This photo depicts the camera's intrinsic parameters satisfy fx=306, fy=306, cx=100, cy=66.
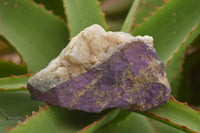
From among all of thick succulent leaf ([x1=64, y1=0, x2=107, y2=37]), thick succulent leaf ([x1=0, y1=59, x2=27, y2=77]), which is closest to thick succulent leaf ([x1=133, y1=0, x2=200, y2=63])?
thick succulent leaf ([x1=64, y1=0, x2=107, y2=37])

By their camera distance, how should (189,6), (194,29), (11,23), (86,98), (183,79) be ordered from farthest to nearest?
(183,79), (11,23), (189,6), (194,29), (86,98)

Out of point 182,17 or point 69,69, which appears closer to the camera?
point 69,69

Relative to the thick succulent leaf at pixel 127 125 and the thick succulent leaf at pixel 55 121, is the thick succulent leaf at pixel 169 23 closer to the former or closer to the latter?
the thick succulent leaf at pixel 127 125

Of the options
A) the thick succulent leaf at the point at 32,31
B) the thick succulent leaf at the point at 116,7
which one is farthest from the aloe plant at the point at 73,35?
the thick succulent leaf at the point at 116,7

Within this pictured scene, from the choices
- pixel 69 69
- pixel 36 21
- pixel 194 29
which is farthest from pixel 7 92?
pixel 194 29

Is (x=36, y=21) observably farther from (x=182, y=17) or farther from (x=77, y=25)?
(x=182, y=17)

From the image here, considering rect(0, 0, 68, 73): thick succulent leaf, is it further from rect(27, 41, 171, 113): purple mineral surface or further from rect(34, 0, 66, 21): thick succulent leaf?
rect(27, 41, 171, 113): purple mineral surface

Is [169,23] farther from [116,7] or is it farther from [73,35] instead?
[116,7]
